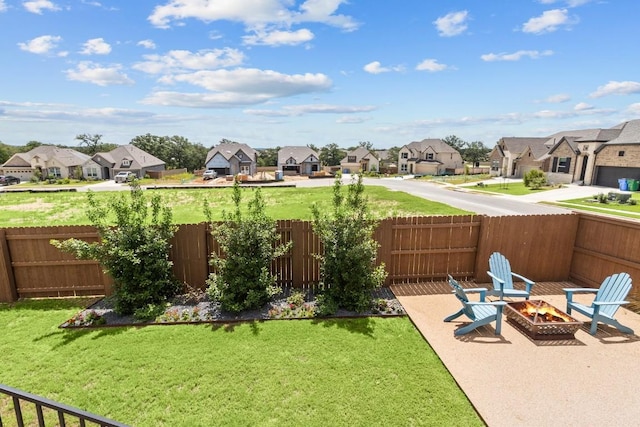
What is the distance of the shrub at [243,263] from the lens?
7.03m

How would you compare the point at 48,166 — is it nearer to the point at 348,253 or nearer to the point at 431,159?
the point at 348,253

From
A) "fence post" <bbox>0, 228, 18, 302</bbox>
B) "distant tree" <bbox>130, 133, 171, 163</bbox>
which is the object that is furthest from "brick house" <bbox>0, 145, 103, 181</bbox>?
"fence post" <bbox>0, 228, 18, 302</bbox>

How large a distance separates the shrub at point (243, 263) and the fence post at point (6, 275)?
4.58 meters

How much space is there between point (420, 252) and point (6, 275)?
9.61 meters

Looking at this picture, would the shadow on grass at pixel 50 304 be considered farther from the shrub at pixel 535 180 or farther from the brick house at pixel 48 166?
the brick house at pixel 48 166

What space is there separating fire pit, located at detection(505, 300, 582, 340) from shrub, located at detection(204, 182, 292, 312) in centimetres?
480

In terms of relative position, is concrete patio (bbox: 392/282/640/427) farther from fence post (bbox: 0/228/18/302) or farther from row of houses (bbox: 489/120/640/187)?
row of houses (bbox: 489/120/640/187)

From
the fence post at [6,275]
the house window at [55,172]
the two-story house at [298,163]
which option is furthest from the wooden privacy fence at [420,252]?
the house window at [55,172]

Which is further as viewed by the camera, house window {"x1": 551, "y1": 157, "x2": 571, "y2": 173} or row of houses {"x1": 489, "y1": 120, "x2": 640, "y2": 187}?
house window {"x1": 551, "y1": 157, "x2": 571, "y2": 173}

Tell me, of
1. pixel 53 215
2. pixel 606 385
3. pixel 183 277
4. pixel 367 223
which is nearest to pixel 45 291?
pixel 183 277

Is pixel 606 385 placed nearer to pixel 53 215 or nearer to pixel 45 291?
pixel 45 291

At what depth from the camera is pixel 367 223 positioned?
7621 millimetres

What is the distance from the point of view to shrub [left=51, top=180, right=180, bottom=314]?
6.91 metres

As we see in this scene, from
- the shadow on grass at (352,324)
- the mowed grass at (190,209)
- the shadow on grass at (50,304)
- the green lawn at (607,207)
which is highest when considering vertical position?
the green lawn at (607,207)
